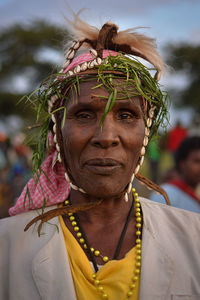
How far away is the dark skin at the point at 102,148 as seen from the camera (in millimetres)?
1766

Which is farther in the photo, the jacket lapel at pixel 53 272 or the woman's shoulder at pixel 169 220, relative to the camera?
the woman's shoulder at pixel 169 220

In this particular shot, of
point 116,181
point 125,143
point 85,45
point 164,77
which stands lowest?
point 116,181

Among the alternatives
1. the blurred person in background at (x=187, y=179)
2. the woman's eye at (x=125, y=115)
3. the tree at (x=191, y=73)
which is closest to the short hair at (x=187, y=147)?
the blurred person in background at (x=187, y=179)

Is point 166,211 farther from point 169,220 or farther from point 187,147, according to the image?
point 187,147

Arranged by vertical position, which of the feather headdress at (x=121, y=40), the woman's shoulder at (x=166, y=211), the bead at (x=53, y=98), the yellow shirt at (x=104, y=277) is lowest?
the yellow shirt at (x=104, y=277)

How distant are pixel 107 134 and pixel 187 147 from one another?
3086 mm

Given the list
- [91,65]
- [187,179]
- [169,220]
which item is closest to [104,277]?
[169,220]

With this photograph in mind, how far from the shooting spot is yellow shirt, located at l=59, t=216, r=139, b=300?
1.74 m

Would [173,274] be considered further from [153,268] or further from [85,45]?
[85,45]

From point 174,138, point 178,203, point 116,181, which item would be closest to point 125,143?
point 116,181

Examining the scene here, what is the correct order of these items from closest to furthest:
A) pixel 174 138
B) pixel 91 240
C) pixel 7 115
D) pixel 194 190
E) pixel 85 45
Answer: pixel 91 240 < pixel 85 45 < pixel 194 190 < pixel 174 138 < pixel 7 115

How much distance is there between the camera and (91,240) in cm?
196

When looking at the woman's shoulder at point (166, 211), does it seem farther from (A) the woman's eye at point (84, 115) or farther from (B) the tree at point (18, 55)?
(B) the tree at point (18, 55)

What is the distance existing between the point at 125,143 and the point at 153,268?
2.45 feet
